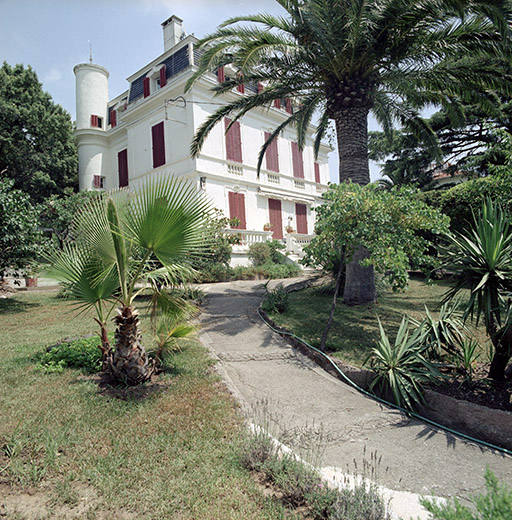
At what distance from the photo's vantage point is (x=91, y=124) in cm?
2359

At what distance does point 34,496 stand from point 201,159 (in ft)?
55.7

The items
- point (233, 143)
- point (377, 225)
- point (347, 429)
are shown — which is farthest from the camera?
point (233, 143)

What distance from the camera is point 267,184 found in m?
21.6

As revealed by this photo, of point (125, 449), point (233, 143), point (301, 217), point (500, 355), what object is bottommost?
point (125, 449)

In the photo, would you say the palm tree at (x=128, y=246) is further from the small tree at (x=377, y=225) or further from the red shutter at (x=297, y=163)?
the red shutter at (x=297, y=163)

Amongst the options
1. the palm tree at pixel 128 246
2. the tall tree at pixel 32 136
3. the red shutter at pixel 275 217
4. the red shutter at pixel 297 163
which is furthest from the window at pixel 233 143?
the palm tree at pixel 128 246

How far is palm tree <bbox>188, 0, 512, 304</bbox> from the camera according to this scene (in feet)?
24.3

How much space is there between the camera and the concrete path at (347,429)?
10.3ft

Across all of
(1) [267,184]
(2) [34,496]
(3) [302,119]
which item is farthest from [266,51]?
(1) [267,184]

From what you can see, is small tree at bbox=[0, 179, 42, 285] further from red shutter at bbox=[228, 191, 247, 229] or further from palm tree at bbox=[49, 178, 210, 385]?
red shutter at bbox=[228, 191, 247, 229]

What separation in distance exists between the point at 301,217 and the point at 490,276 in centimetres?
1991

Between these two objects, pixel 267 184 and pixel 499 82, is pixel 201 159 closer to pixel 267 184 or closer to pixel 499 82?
pixel 267 184

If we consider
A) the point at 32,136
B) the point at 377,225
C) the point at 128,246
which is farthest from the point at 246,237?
the point at 32,136

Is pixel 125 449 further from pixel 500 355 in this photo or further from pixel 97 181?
pixel 97 181
